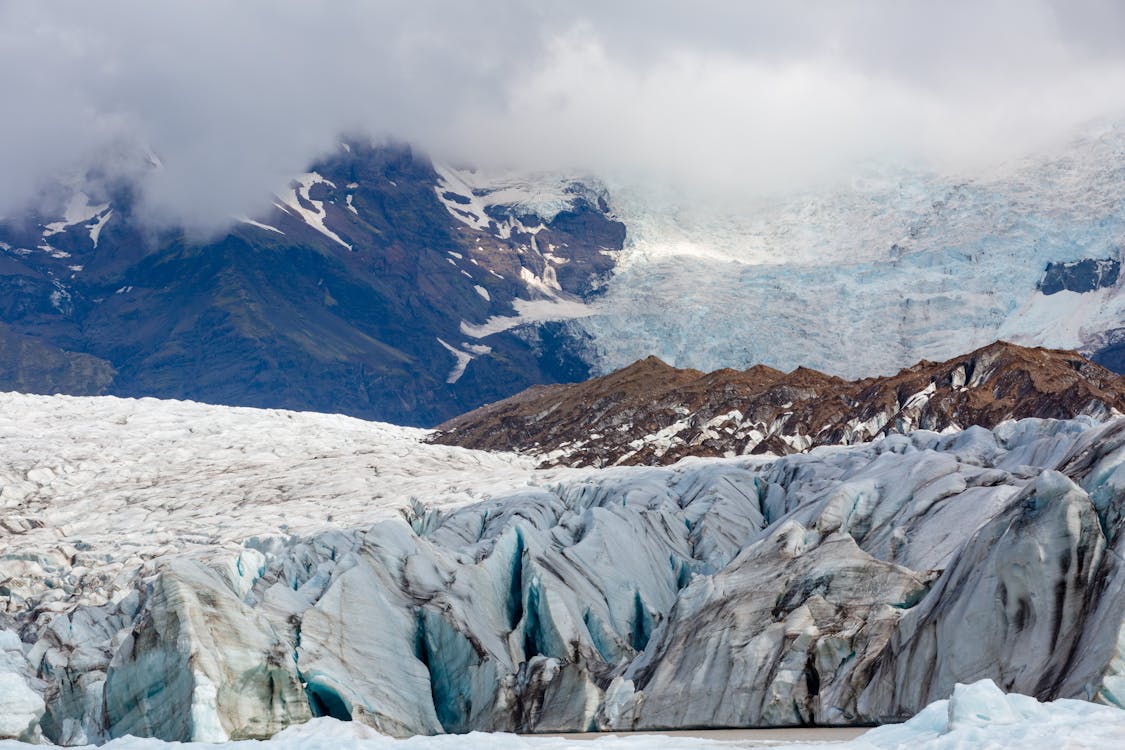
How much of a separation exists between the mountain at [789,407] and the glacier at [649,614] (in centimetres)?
4628

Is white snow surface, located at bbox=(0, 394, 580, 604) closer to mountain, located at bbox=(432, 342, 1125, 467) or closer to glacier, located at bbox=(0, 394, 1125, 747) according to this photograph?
glacier, located at bbox=(0, 394, 1125, 747)

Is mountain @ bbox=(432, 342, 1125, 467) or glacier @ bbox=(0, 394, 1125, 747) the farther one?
mountain @ bbox=(432, 342, 1125, 467)

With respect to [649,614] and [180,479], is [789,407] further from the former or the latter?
[649,614]

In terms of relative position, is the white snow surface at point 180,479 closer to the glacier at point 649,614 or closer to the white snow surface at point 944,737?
the glacier at point 649,614

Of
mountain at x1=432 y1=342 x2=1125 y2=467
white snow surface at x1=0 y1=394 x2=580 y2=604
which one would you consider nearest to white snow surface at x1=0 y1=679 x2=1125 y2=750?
white snow surface at x1=0 y1=394 x2=580 y2=604

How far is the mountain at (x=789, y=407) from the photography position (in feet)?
332

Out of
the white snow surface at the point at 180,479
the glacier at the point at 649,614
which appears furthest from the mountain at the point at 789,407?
the glacier at the point at 649,614

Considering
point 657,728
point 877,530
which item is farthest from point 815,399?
point 657,728

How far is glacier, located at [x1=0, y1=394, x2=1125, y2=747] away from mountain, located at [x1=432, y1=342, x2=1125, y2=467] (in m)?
46.3

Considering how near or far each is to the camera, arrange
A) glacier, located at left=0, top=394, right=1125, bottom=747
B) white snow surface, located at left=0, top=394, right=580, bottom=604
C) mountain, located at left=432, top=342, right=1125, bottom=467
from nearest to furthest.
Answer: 1. glacier, located at left=0, top=394, right=1125, bottom=747
2. white snow surface, located at left=0, top=394, right=580, bottom=604
3. mountain, located at left=432, top=342, right=1125, bottom=467

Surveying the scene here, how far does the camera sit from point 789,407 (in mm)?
116125

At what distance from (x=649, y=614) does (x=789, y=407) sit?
78553mm

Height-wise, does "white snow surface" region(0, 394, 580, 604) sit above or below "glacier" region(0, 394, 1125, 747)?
below

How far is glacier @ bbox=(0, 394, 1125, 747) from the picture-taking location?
2370 cm
